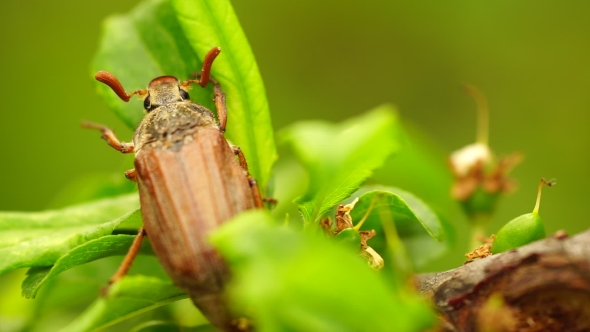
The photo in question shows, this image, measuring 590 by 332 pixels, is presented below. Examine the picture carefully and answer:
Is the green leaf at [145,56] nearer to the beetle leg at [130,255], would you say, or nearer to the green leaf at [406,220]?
the beetle leg at [130,255]

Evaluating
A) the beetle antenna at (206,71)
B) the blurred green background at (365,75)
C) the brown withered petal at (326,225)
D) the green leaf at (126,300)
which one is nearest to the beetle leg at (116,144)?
the beetle antenna at (206,71)

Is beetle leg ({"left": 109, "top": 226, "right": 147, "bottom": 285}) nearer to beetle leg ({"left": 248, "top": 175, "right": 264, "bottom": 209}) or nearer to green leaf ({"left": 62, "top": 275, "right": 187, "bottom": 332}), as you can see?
green leaf ({"left": 62, "top": 275, "right": 187, "bottom": 332})

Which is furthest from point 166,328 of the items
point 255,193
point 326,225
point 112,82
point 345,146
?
point 345,146

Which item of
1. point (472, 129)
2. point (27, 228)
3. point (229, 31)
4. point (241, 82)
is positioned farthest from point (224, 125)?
point (472, 129)

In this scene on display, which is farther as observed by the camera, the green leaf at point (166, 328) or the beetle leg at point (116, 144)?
the beetle leg at point (116, 144)

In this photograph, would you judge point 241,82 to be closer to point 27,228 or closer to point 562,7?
point 27,228

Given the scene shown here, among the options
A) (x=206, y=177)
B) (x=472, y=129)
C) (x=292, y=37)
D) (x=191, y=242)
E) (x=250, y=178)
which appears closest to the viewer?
(x=191, y=242)
